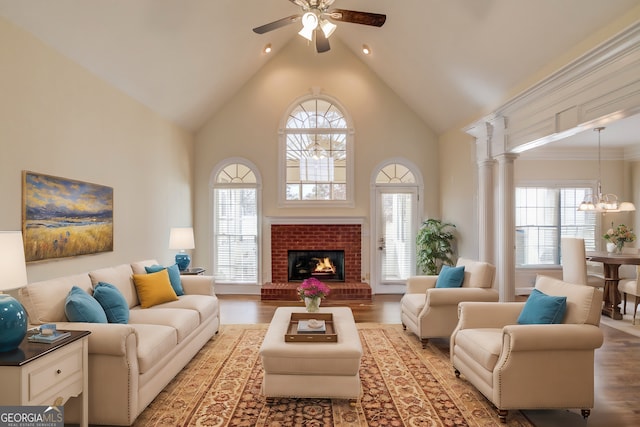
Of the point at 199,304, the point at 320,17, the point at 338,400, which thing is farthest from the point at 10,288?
the point at 320,17

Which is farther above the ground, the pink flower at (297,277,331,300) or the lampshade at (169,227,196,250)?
the lampshade at (169,227,196,250)

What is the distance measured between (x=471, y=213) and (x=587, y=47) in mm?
3023

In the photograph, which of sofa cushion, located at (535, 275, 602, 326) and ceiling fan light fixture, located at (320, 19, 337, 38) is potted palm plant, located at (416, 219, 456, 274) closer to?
sofa cushion, located at (535, 275, 602, 326)

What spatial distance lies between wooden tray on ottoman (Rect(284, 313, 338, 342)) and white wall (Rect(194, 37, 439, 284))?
150 inches

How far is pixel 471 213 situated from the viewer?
624 cm

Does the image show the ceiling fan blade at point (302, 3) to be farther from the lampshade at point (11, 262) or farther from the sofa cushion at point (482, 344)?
the sofa cushion at point (482, 344)

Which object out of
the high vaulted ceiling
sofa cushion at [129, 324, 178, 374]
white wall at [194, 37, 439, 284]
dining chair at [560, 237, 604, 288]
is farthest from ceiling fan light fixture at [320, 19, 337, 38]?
dining chair at [560, 237, 604, 288]

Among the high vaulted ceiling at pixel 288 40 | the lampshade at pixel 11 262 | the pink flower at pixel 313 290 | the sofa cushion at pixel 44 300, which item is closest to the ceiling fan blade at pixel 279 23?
the high vaulted ceiling at pixel 288 40

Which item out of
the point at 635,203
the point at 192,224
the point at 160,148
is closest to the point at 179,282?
the point at 160,148

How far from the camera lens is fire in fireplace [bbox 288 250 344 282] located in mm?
7652

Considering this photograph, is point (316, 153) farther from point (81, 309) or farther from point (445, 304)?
point (81, 309)

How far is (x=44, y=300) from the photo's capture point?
2.98 metres

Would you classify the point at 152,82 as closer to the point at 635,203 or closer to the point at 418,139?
the point at 418,139

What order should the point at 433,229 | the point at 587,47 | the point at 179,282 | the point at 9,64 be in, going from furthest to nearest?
the point at 433,229 → the point at 179,282 → the point at 587,47 → the point at 9,64
